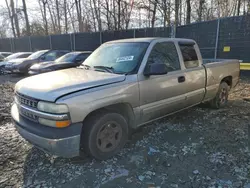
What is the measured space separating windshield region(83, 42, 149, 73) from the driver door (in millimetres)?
224

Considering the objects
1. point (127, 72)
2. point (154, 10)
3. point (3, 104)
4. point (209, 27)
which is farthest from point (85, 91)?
point (154, 10)

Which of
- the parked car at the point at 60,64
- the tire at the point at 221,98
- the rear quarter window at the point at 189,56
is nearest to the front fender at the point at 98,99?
the rear quarter window at the point at 189,56

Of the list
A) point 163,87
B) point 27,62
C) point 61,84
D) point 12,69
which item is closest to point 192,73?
point 163,87

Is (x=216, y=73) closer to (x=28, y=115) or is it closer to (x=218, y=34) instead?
(x=28, y=115)

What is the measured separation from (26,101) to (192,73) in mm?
3139

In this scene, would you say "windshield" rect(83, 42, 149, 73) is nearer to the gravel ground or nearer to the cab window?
the cab window

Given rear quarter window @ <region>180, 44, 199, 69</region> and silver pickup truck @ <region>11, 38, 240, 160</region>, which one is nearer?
silver pickup truck @ <region>11, 38, 240, 160</region>

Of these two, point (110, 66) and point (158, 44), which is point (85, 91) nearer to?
point (110, 66)

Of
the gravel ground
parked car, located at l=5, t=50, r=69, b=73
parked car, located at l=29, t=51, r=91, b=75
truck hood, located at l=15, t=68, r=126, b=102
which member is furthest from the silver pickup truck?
parked car, located at l=5, t=50, r=69, b=73

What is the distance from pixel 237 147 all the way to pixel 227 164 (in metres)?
0.61

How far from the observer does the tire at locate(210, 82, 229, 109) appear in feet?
17.5

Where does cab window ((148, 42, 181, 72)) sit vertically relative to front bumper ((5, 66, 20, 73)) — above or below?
above

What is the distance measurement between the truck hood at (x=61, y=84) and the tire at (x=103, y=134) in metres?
0.48

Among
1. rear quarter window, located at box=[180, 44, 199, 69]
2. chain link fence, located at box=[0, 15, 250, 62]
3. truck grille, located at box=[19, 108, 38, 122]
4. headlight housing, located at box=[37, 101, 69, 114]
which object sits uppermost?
chain link fence, located at box=[0, 15, 250, 62]
